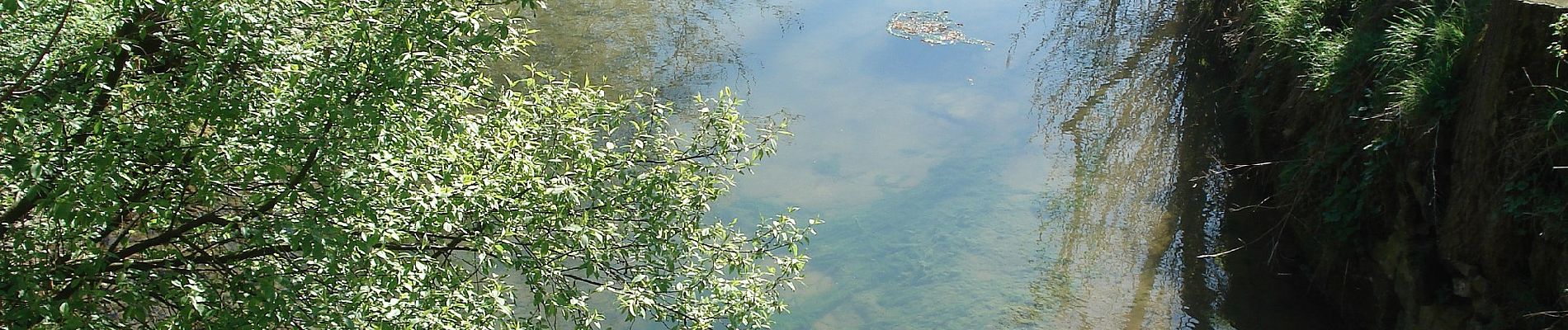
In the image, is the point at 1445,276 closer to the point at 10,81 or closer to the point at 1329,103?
the point at 1329,103

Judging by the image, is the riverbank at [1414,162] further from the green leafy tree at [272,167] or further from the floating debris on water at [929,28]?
the floating debris on water at [929,28]

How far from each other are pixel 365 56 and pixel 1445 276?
4.99m

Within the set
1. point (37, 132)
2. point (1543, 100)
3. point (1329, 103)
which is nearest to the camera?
point (37, 132)

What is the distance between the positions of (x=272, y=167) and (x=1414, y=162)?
5.28 meters

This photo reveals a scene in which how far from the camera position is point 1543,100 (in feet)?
17.8

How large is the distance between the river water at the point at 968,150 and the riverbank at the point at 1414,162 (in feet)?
1.66

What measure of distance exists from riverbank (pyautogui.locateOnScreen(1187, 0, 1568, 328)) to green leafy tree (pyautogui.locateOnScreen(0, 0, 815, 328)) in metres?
3.74

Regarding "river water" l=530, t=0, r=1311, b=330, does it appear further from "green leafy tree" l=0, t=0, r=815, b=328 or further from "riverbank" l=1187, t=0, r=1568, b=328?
"green leafy tree" l=0, t=0, r=815, b=328

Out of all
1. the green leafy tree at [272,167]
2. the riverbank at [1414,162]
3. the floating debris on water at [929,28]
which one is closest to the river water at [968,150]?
the floating debris on water at [929,28]

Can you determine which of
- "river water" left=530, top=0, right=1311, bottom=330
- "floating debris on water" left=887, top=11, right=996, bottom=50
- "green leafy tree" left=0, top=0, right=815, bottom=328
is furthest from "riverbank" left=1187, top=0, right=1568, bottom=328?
"floating debris on water" left=887, top=11, right=996, bottom=50

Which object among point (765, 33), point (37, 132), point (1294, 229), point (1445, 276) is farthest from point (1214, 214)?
point (37, 132)

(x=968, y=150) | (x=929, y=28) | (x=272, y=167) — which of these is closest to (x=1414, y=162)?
(x=968, y=150)

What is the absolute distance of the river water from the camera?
7.69 meters

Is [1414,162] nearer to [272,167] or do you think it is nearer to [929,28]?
[272,167]
